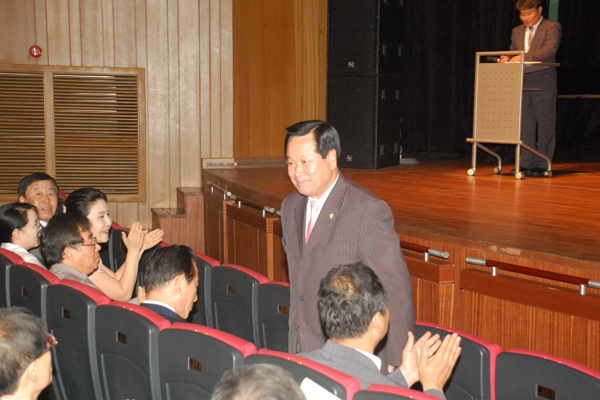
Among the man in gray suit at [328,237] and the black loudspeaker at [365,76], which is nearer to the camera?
the man in gray suit at [328,237]

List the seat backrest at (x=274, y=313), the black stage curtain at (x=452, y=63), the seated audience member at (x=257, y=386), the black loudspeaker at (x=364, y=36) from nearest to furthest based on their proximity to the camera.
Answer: the seated audience member at (x=257, y=386) → the seat backrest at (x=274, y=313) → the black loudspeaker at (x=364, y=36) → the black stage curtain at (x=452, y=63)

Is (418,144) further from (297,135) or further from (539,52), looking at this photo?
(297,135)

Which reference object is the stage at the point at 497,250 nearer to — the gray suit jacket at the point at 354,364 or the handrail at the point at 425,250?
the handrail at the point at 425,250

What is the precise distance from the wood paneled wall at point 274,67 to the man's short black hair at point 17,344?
17.5 feet

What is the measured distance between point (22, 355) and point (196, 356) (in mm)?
488

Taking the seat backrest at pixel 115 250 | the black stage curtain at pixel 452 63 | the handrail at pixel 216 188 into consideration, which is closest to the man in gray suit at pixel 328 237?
the seat backrest at pixel 115 250

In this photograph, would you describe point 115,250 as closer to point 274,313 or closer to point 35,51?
point 274,313

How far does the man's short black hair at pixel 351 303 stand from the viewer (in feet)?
5.09

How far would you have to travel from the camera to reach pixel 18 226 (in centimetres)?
320

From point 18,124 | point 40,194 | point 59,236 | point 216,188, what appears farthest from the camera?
point 18,124

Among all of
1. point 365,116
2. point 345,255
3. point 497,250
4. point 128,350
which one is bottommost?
point 128,350

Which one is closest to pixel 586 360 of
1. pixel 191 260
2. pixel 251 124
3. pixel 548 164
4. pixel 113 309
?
pixel 191 260

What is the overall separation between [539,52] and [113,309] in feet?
14.4

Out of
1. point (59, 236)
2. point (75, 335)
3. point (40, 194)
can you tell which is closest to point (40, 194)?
point (40, 194)
